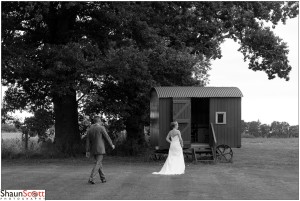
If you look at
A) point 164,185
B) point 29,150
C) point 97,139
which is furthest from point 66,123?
point 164,185

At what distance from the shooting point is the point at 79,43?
2552 centimetres

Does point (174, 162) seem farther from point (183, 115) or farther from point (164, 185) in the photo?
point (183, 115)

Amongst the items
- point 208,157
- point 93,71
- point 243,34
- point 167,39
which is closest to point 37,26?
point 93,71

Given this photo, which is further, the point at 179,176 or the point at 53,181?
the point at 179,176

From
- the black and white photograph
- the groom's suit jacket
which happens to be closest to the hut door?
the black and white photograph

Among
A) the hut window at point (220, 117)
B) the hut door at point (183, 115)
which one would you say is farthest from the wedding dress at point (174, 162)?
the hut window at point (220, 117)

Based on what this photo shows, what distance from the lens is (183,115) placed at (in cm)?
2462

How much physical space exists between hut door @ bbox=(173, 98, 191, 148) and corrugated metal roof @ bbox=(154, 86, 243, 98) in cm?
26

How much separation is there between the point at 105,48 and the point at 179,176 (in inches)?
447

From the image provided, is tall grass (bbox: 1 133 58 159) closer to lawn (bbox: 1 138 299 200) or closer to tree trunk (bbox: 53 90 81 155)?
tree trunk (bbox: 53 90 81 155)

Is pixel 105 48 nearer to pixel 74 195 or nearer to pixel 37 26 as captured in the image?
pixel 37 26

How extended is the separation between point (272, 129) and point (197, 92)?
101ft

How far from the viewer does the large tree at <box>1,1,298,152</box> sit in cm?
2456

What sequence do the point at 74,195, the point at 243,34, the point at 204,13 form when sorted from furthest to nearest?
the point at 243,34 < the point at 204,13 < the point at 74,195
